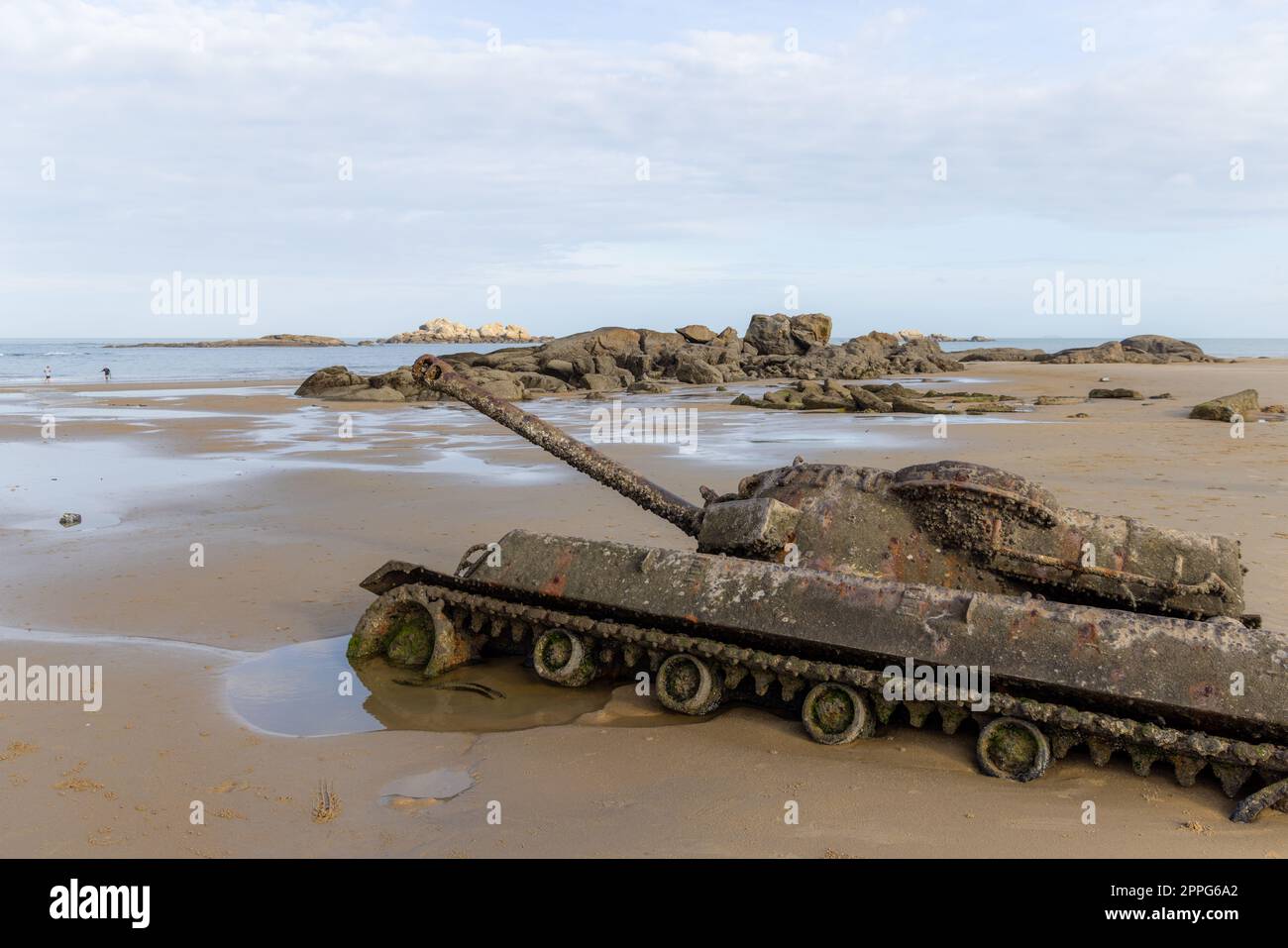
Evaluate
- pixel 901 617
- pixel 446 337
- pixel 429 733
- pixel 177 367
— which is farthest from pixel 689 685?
pixel 446 337

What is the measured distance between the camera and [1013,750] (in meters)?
5.34

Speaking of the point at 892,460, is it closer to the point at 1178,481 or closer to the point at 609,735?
the point at 1178,481

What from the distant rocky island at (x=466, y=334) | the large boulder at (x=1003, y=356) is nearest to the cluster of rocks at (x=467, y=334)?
the distant rocky island at (x=466, y=334)

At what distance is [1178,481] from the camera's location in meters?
13.6

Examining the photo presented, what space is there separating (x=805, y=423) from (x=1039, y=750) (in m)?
18.9

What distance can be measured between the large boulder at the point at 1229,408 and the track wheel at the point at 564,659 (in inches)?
751

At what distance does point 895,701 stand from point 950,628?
21.2 inches

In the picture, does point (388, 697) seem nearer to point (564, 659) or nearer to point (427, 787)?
point (564, 659)

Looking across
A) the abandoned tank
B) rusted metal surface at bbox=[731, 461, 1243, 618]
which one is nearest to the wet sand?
the abandoned tank

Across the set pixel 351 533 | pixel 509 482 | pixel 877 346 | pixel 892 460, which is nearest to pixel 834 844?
pixel 351 533

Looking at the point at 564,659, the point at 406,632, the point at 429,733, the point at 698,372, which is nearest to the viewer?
the point at 429,733

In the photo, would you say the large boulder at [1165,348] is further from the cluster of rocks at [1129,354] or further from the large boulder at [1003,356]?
the large boulder at [1003,356]

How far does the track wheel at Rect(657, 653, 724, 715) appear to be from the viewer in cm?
611

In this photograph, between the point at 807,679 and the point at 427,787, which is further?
the point at 807,679
